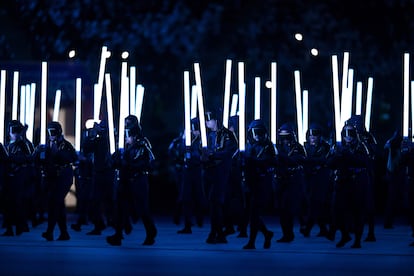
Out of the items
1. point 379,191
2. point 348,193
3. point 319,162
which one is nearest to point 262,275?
point 348,193

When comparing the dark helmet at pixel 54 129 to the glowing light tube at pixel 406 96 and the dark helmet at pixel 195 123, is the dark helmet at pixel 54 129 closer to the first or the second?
the dark helmet at pixel 195 123

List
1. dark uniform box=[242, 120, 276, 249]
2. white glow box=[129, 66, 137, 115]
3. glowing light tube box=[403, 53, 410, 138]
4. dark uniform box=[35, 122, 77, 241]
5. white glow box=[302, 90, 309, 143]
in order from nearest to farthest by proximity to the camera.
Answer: dark uniform box=[242, 120, 276, 249] < glowing light tube box=[403, 53, 410, 138] < dark uniform box=[35, 122, 77, 241] < white glow box=[129, 66, 137, 115] < white glow box=[302, 90, 309, 143]

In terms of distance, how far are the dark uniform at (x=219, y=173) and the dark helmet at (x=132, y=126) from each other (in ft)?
4.46

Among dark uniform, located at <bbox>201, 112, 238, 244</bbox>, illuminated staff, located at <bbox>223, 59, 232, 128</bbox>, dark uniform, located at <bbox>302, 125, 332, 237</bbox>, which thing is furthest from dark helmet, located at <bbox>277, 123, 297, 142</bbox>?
dark uniform, located at <bbox>302, 125, 332, 237</bbox>

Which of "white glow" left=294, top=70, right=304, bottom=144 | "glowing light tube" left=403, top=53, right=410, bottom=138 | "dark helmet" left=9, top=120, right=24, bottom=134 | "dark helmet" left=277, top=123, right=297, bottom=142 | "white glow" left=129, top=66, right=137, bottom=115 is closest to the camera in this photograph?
"glowing light tube" left=403, top=53, right=410, bottom=138

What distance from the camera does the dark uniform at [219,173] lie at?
824 inches

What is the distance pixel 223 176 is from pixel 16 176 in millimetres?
3615

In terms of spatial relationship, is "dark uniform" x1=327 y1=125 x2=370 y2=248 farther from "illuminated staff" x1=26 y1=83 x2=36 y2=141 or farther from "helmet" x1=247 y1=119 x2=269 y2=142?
"illuminated staff" x1=26 y1=83 x2=36 y2=141

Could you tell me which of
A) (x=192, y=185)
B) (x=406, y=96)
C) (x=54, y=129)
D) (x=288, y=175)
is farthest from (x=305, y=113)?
(x=54, y=129)

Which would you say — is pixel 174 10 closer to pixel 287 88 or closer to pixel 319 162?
pixel 287 88

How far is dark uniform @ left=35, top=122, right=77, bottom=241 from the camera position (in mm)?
21062

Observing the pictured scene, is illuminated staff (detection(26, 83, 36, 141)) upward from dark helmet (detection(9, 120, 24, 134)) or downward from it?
upward

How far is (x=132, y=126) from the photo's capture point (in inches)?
788

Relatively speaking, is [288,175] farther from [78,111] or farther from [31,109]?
[31,109]
